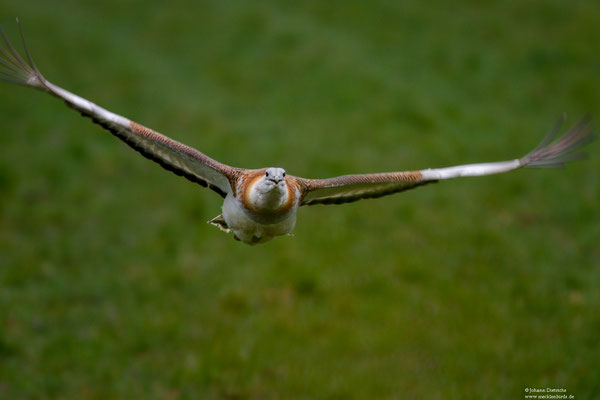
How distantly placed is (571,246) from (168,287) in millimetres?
6986

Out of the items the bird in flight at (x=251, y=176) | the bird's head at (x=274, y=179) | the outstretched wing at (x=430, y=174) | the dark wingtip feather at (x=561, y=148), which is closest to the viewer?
the bird's head at (x=274, y=179)

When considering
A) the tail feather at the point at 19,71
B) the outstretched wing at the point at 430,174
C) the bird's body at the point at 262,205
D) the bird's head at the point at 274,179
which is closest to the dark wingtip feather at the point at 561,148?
the outstretched wing at the point at 430,174

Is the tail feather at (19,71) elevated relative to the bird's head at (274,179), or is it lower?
elevated

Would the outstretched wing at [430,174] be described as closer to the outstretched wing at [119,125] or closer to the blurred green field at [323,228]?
the outstretched wing at [119,125]

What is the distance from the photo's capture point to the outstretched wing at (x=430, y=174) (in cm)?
531

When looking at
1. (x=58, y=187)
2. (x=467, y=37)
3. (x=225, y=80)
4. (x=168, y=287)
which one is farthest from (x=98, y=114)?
(x=467, y=37)

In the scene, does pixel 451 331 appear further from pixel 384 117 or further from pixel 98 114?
pixel 384 117

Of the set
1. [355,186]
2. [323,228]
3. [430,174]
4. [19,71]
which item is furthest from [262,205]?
[323,228]

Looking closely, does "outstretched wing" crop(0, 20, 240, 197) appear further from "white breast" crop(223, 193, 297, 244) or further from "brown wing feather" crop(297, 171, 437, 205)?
"brown wing feather" crop(297, 171, 437, 205)

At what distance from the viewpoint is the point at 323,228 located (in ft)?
36.3

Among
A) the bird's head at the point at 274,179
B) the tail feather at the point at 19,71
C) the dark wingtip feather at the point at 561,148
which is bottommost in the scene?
the bird's head at the point at 274,179

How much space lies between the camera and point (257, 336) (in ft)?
27.9

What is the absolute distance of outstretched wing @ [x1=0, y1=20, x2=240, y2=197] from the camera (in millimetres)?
4836

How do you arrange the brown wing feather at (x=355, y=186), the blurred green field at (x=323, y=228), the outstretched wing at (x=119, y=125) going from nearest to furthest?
the outstretched wing at (x=119, y=125), the brown wing feather at (x=355, y=186), the blurred green field at (x=323, y=228)
